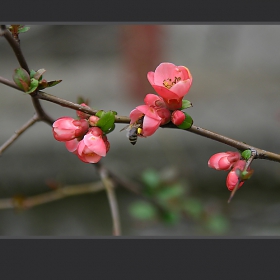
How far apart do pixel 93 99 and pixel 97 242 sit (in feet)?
3.73

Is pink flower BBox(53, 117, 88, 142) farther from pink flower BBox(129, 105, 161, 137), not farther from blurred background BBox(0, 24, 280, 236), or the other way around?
blurred background BBox(0, 24, 280, 236)

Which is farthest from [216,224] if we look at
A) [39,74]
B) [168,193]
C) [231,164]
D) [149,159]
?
[39,74]

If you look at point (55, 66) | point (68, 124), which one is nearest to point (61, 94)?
point (55, 66)

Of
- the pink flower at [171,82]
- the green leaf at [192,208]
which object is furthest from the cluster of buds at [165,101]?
the green leaf at [192,208]

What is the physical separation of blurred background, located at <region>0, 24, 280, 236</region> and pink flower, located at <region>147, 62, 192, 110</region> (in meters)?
0.60

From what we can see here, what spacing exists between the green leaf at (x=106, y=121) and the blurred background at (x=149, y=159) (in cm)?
61

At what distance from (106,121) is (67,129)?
46mm

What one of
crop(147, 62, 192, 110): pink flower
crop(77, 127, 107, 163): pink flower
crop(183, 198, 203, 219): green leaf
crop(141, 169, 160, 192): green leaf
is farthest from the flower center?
crop(183, 198, 203, 219): green leaf

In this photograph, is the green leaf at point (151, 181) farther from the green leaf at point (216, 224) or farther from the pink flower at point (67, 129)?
the pink flower at point (67, 129)

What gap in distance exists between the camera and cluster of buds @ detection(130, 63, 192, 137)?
0.43 metres

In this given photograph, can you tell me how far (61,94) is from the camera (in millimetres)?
1552

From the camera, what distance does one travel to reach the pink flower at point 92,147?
43cm

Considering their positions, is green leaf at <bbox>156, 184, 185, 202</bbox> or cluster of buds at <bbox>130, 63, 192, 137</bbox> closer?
cluster of buds at <bbox>130, 63, 192, 137</bbox>

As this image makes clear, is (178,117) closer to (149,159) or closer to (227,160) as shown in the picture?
(227,160)
